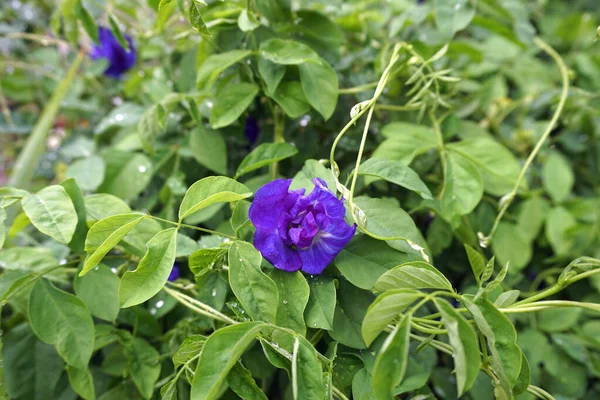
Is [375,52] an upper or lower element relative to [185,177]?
upper

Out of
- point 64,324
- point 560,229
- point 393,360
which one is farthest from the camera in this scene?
point 560,229

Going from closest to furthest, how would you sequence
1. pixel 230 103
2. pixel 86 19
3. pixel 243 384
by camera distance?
pixel 243 384 < pixel 230 103 < pixel 86 19

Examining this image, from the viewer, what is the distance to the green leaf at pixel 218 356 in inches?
18.7

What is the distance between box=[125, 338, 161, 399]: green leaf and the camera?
0.69 m

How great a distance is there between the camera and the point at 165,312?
2.42 ft

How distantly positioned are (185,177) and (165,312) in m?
0.25

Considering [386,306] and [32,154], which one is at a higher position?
[386,306]

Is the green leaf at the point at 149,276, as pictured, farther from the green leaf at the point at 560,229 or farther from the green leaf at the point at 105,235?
the green leaf at the point at 560,229

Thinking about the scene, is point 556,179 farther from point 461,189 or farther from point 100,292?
point 100,292

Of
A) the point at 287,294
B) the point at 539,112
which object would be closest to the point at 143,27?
the point at 287,294

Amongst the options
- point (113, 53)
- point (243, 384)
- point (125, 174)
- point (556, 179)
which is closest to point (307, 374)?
point (243, 384)

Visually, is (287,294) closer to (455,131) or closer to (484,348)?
(484,348)

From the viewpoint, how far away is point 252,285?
56 centimetres

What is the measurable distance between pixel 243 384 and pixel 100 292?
254mm
